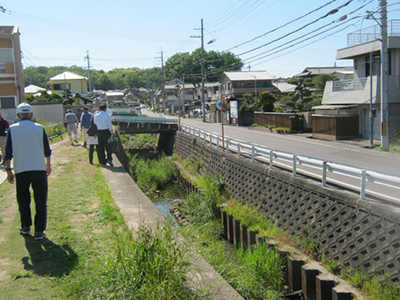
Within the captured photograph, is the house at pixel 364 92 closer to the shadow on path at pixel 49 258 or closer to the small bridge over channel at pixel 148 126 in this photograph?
the small bridge over channel at pixel 148 126

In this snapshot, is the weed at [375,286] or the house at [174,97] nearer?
the weed at [375,286]

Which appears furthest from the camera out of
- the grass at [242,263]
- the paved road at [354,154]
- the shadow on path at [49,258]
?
the paved road at [354,154]

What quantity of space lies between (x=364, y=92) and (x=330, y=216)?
54.8ft

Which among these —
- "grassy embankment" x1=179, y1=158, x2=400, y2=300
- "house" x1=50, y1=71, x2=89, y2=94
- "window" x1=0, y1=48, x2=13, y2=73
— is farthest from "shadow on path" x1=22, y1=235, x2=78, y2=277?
"house" x1=50, y1=71, x2=89, y2=94

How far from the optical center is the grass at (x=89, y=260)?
13.0ft

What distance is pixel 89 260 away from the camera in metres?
4.91

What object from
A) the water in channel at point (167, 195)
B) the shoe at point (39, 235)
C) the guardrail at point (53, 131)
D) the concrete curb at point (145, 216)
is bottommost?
the water in channel at point (167, 195)

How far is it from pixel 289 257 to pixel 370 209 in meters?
2.27

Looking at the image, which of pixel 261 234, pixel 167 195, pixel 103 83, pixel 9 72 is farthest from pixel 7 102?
pixel 103 83

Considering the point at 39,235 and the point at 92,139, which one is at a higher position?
the point at 92,139

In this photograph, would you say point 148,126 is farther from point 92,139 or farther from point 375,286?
point 375,286

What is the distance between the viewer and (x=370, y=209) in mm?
7582

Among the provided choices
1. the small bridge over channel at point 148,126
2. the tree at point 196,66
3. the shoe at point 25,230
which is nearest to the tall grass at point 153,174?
the small bridge over channel at point 148,126

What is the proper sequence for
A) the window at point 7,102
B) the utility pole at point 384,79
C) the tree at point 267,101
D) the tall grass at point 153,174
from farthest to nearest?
Result: the tree at point 267,101 → the window at point 7,102 → the tall grass at point 153,174 → the utility pole at point 384,79
